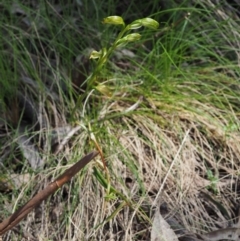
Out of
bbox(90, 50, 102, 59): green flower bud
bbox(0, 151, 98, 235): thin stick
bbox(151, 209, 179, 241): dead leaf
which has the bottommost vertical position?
bbox(151, 209, 179, 241): dead leaf

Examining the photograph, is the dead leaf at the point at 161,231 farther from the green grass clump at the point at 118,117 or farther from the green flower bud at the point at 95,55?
the green flower bud at the point at 95,55

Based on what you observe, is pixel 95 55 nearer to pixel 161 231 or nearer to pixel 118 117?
pixel 118 117

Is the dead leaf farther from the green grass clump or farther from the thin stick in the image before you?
the thin stick

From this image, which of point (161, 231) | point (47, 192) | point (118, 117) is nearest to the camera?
point (47, 192)

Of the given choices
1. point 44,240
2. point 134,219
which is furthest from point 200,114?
point 44,240

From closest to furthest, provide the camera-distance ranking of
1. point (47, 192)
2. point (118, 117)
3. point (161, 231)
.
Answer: point (47, 192)
point (161, 231)
point (118, 117)

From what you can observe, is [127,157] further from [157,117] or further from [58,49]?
[58,49]

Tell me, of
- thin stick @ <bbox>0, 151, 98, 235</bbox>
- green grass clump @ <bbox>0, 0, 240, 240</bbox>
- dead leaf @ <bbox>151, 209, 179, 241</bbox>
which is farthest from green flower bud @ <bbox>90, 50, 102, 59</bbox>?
dead leaf @ <bbox>151, 209, 179, 241</bbox>

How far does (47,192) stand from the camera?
1799mm

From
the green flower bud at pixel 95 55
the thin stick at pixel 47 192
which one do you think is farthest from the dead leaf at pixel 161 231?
the green flower bud at pixel 95 55

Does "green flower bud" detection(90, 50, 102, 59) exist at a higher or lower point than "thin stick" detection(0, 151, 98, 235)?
higher

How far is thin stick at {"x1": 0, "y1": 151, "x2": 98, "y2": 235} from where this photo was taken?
5.84ft

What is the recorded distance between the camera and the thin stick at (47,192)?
5.84 feet

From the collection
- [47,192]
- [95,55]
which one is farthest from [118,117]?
[47,192]
